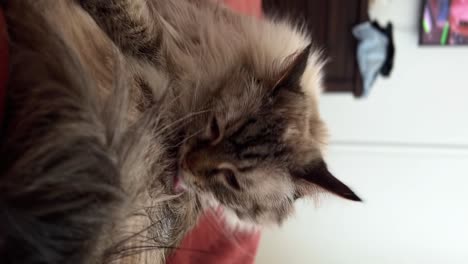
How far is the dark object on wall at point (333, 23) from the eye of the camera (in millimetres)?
2570

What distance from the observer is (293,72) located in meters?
1.01

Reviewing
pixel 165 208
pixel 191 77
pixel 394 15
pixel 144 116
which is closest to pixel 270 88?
pixel 191 77

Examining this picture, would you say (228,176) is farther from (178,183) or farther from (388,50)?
(388,50)

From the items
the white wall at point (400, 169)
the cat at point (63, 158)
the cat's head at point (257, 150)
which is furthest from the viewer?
the white wall at point (400, 169)

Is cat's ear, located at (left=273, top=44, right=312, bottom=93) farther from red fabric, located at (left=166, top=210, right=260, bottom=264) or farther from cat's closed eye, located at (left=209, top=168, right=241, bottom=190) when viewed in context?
red fabric, located at (left=166, top=210, right=260, bottom=264)

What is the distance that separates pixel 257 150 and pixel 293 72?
0.18 m

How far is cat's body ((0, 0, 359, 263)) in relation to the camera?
0.42 meters

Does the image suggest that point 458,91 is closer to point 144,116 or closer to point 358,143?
point 358,143

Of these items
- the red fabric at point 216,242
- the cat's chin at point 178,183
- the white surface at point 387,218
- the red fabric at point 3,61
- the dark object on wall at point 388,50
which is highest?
the red fabric at point 3,61

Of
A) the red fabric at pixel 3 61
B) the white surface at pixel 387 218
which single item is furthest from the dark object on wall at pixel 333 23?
the red fabric at pixel 3 61

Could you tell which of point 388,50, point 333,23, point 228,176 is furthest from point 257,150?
point 388,50

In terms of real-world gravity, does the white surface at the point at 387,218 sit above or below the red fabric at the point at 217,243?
below

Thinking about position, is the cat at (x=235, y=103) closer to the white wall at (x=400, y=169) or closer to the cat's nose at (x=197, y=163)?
the cat's nose at (x=197, y=163)

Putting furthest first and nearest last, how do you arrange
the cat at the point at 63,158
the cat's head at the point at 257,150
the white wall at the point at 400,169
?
the white wall at the point at 400,169 → the cat's head at the point at 257,150 → the cat at the point at 63,158
